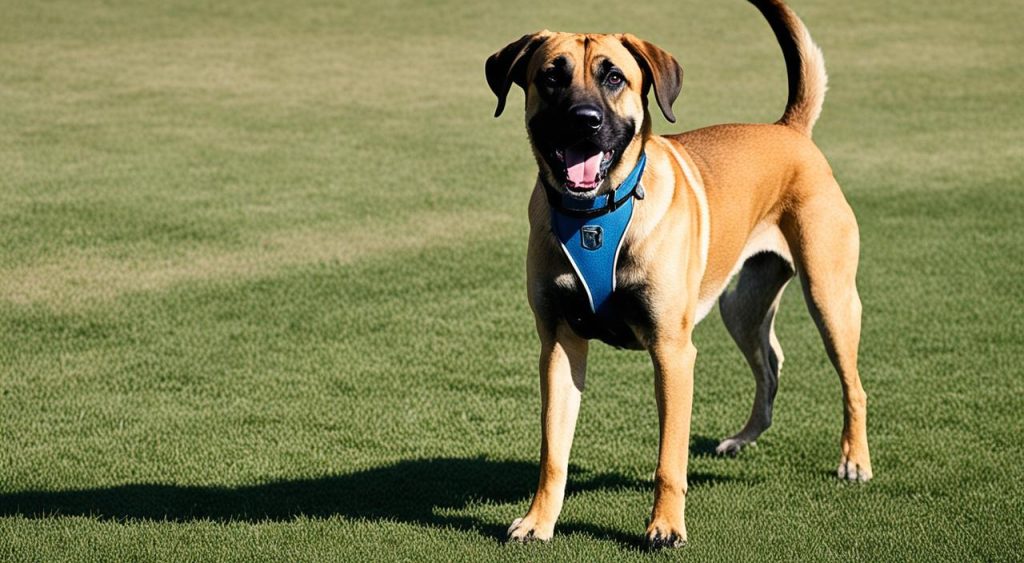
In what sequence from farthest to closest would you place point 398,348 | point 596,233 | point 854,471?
point 398,348 → point 854,471 → point 596,233

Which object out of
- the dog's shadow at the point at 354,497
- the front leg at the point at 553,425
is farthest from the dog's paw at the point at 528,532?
the dog's shadow at the point at 354,497

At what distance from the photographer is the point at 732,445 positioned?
6668 millimetres

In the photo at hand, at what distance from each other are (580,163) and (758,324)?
2.17 m

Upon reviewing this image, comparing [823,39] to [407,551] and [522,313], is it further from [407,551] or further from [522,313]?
[407,551]

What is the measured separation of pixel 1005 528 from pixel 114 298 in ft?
20.4

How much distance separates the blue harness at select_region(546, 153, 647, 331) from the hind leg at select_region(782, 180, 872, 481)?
1.37 metres

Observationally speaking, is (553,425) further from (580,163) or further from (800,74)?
(800,74)

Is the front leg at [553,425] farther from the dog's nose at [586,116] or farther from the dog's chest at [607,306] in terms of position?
the dog's nose at [586,116]

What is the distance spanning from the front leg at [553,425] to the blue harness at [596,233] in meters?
0.29

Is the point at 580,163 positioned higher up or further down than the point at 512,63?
further down

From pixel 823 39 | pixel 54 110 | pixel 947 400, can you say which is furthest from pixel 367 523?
pixel 823 39

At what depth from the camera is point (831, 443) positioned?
677 centimetres

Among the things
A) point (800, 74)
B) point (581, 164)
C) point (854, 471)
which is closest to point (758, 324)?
point (854, 471)

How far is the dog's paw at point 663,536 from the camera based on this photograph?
5176 mm
